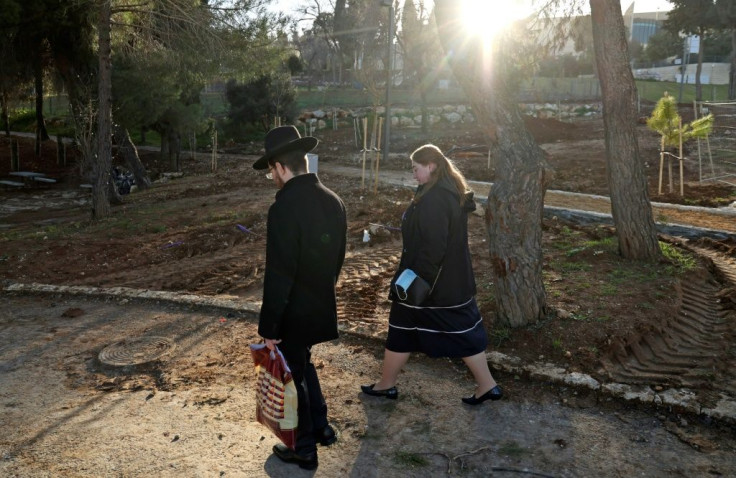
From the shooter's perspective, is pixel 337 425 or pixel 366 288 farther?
pixel 366 288

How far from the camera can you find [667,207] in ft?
42.1

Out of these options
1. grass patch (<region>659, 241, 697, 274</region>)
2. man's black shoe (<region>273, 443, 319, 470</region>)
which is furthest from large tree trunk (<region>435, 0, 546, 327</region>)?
grass patch (<region>659, 241, 697, 274</region>)

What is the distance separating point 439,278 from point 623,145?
5.19 meters

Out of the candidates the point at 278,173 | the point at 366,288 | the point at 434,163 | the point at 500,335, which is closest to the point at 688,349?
the point at 500,335

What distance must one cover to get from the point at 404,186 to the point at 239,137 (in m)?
22.3

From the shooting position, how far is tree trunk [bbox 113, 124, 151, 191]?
21.7 meters

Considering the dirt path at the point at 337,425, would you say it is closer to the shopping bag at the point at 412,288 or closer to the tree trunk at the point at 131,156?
the shopping bag at the point at 412,288

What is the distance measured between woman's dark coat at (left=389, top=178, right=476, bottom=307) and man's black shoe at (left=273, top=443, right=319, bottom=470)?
120 centimetres

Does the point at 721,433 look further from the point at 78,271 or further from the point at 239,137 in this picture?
the point at 239,137

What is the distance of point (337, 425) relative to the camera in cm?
454

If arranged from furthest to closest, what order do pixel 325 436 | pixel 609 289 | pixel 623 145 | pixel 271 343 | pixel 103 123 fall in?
pixel 103 123 < pixel 623 145 < pixel 609 289 < pixel 325 436 < pixel 271 343

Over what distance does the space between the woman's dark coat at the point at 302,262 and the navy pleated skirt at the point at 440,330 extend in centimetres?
76

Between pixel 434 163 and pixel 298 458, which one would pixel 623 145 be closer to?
pixel 434 163

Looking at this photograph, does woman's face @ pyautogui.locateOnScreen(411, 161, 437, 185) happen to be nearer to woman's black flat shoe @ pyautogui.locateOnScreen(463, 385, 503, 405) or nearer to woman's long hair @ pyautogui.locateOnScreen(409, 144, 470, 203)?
woman's long hair @ pyautogui.locateOnScreen(409, 144, 470, 203)
